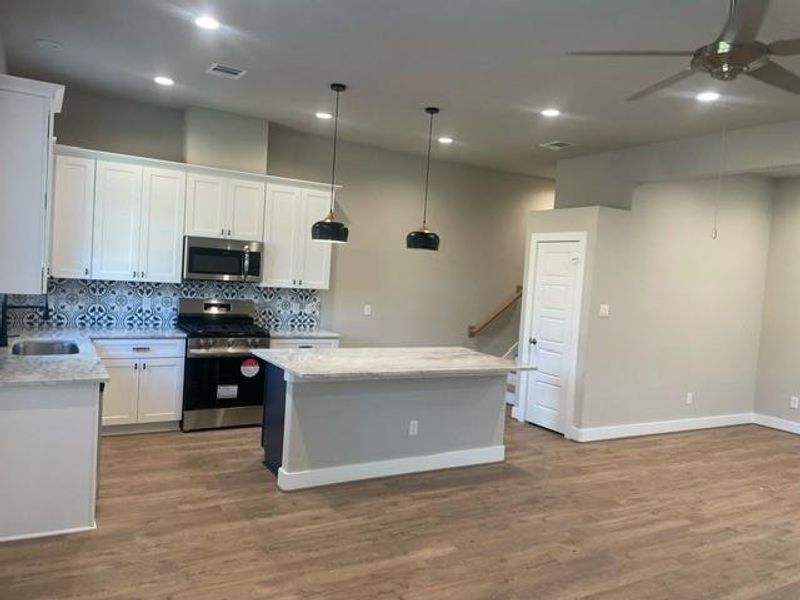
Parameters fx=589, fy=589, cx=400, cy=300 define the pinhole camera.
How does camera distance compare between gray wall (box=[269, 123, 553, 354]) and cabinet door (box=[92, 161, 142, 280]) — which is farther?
gray wall (box=[269, 123, 553, 354])

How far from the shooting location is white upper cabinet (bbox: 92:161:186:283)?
5.00 metres

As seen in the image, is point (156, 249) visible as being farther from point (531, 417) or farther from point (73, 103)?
point (531, 417)

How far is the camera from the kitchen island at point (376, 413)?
4.05 m

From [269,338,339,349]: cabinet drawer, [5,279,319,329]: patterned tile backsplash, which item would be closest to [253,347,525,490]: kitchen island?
[269,338,339,349]: cabinet drawer

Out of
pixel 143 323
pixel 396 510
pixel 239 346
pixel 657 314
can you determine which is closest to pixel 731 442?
pixel 657 314

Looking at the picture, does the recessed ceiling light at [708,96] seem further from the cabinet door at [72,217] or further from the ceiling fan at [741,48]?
the cabinet door at [72,217]

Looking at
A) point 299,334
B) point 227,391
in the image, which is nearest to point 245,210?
point 299,334

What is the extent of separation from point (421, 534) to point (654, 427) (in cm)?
378

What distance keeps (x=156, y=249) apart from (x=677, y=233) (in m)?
5.20

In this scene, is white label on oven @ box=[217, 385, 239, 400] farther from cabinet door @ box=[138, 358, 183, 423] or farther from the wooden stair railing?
the wooden stair railing

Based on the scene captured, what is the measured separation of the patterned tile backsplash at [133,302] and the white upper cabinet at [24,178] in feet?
6.59

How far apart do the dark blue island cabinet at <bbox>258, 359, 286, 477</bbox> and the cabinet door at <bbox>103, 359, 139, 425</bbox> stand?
1.27 metres

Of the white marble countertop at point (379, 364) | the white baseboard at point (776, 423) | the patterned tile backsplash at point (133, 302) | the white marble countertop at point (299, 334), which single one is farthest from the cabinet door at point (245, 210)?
the white baseboard at point (776, 423)

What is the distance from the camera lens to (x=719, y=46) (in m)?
2.20
